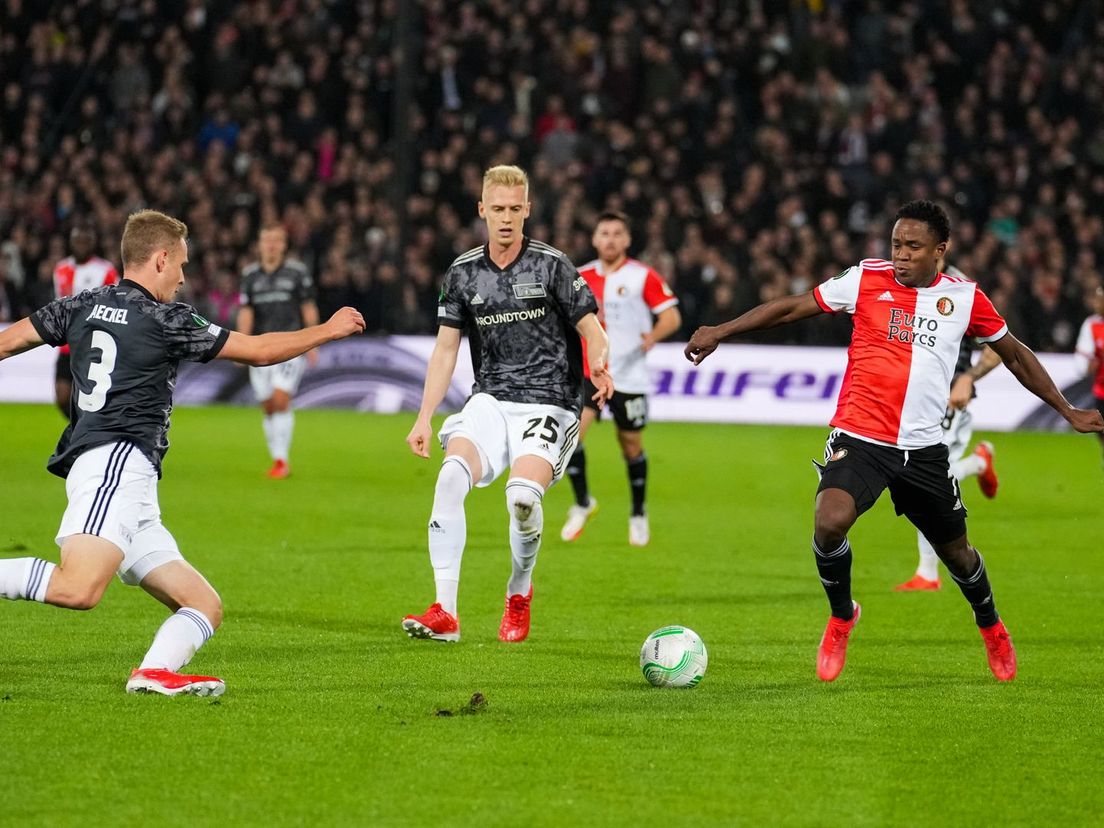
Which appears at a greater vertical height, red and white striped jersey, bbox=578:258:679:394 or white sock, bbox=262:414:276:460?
red and white striped jersey, bbox=578:258:679:394

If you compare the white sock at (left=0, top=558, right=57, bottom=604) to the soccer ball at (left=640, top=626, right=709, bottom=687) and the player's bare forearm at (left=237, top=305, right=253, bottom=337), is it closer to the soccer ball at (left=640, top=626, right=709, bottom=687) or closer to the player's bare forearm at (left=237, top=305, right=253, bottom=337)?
the soccer ball at (left=640, top=626, right=709, bottom=687)

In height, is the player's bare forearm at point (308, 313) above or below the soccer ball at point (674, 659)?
above

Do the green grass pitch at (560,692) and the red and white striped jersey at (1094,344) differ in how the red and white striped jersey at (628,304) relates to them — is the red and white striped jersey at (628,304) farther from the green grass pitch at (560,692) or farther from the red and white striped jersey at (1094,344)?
the red and white striped jersey at (1094,344)

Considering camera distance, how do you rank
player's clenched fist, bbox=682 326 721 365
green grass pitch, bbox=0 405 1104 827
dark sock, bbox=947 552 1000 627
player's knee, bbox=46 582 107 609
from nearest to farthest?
green grass pitch, bbox=0 405 1104 827 < player's knee, bbox=46 582 107 609 < player's clenched fist, bbox=682 326 721 365 < dark sock, bbox=947 552 1000 627

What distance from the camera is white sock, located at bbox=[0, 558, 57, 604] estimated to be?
6.32 meters

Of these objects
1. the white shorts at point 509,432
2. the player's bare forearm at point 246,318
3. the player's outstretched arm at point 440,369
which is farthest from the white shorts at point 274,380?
the white shorts at point 509,432

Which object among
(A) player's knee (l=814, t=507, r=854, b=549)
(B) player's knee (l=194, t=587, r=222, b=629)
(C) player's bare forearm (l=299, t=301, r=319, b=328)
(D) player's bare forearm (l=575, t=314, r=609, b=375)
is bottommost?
(B) player's knee (l=194, t=587, r=222, b=629)

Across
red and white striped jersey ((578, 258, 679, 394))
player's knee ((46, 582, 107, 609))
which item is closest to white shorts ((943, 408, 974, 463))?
red and white striped jersey ((578, 258, 679, 394))

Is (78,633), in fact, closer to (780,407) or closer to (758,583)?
(758,583)

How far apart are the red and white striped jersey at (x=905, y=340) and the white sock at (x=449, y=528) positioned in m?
1.82

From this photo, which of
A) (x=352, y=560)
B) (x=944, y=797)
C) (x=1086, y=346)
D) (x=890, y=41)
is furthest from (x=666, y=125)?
(x=944, y=797)

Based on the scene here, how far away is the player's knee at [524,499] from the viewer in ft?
25.9

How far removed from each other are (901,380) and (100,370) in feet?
11.0

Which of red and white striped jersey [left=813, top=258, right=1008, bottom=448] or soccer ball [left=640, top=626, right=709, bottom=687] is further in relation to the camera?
red and white striped jersey [left=813, top=258, right=1008, bottom=448]
